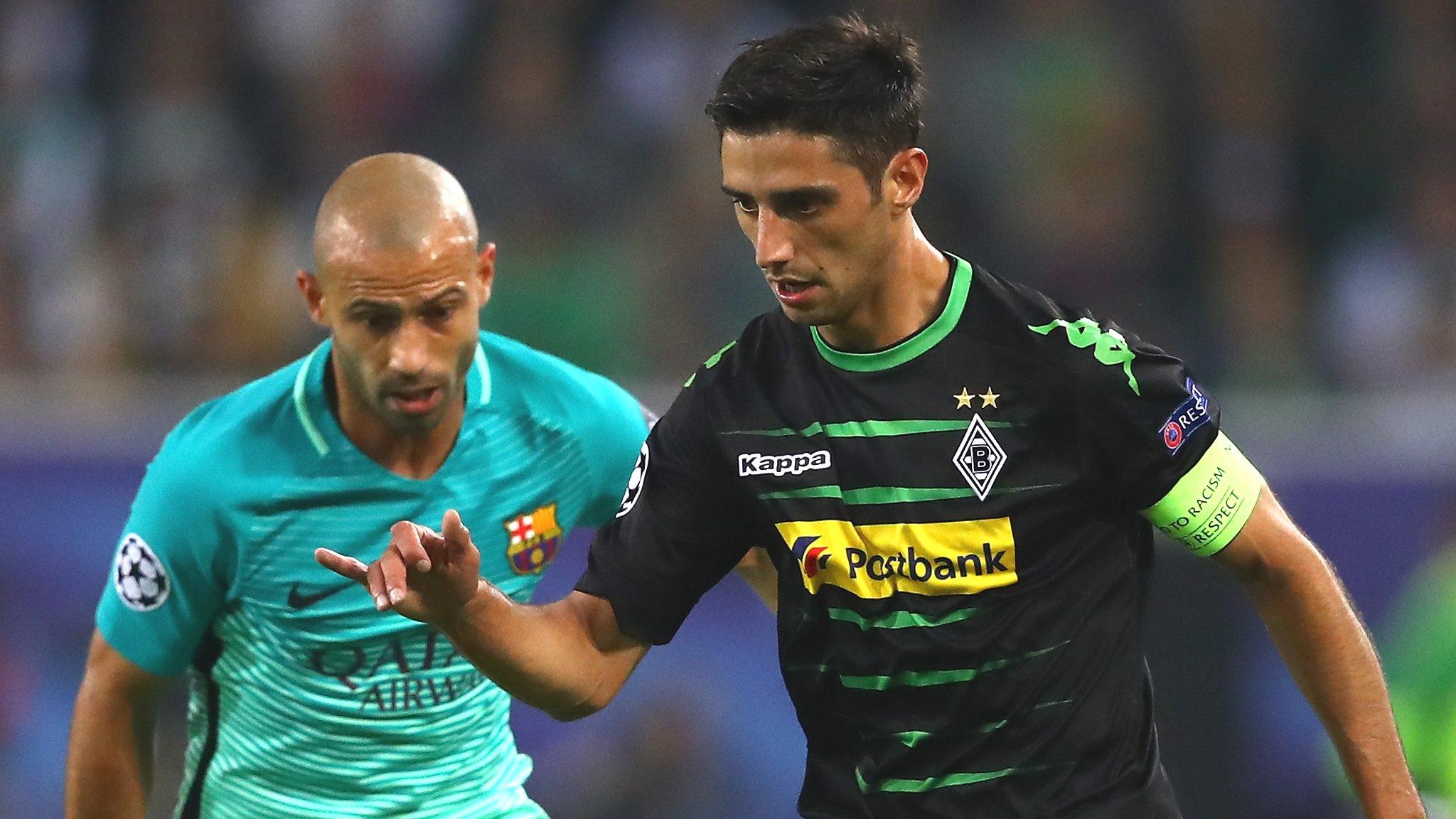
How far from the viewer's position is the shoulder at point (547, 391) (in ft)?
14.3

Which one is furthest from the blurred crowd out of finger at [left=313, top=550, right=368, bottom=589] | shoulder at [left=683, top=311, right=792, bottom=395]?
finger at [left=313, top=550, right=368, bottom=589]

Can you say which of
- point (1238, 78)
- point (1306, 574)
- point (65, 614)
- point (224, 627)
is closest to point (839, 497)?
point (1306, 574)

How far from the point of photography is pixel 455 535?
325 cm

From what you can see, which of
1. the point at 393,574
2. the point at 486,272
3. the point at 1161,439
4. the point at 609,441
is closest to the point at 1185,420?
the point at 1161,439

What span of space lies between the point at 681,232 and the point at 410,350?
4791mm

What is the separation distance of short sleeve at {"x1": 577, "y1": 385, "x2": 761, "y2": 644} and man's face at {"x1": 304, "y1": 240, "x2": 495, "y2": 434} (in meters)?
0.52

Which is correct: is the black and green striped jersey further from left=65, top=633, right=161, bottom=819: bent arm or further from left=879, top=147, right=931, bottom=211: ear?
left=65, top=633, right=161, bottom=819: bent arm

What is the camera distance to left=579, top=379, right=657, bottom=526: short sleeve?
14.4ft

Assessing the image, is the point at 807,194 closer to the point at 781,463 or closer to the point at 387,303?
the point at 781,463

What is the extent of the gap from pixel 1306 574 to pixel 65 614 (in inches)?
201

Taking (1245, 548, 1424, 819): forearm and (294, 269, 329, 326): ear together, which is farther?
(294, 269, 329, 326): ear

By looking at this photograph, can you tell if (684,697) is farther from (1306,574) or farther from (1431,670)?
(1306,574)

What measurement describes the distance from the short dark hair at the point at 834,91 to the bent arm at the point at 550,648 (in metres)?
0.90

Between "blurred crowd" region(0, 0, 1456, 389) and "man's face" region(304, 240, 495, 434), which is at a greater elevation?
"blurred crowd" region(0, 0, 1456, 389)
